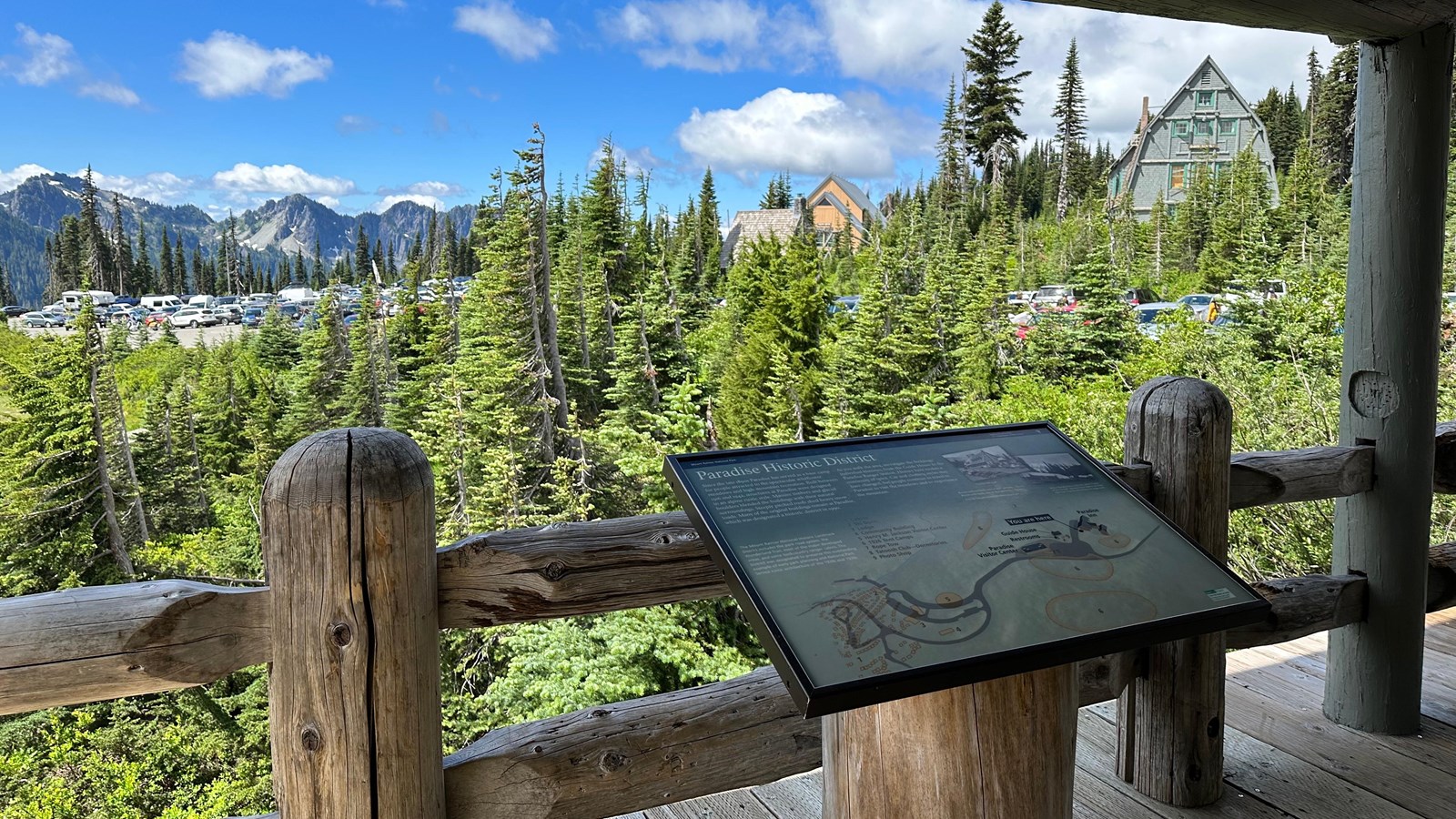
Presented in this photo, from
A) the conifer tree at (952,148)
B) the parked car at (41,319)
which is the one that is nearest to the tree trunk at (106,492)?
the parked car at (41,319)

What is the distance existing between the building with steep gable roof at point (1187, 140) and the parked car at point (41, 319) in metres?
44.5

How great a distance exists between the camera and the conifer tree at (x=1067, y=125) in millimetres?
33906

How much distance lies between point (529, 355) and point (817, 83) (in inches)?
3416

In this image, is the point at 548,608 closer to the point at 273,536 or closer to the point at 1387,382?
the point at 273,536

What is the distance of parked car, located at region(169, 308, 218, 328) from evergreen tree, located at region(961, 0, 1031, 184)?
39.8m

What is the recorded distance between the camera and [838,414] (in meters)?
19.8

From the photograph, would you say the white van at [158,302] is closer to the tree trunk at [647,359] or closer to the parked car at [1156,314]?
the tree trunk at [647,359]

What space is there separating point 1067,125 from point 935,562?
37.4m

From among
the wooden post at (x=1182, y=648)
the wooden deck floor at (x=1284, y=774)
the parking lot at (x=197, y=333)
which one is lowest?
the wooden deck floor at (x=1284, y=774)

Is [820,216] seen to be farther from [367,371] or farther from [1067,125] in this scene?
[367,371]

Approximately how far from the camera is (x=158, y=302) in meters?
48.5

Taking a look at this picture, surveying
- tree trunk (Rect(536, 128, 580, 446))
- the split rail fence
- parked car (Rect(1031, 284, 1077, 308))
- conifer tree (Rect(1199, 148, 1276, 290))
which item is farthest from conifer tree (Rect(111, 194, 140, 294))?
the split rail fence

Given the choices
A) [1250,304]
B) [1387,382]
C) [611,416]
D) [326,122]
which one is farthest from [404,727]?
[326,122]

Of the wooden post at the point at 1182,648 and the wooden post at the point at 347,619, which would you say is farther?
the wooden post at the point at 1182,648
